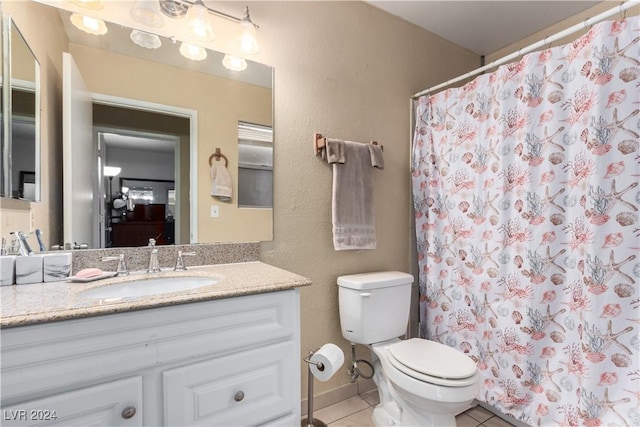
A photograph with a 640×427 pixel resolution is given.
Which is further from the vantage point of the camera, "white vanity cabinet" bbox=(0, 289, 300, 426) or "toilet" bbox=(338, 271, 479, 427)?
"toilet" bbox=(338, 271, 479, 427)

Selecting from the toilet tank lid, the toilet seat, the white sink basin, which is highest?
the white sink basin

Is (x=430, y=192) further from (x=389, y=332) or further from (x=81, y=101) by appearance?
(x=81, y=101)

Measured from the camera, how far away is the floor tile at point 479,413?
1.74 metres

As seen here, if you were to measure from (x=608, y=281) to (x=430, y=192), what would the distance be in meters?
0.97

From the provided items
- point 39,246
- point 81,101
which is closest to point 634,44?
point 81,101

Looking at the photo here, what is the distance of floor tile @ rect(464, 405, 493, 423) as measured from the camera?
1.74 metres

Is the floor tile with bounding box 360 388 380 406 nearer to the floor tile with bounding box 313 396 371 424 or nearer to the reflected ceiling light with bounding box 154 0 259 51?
the floor tile with bounding box 313 396 371 424

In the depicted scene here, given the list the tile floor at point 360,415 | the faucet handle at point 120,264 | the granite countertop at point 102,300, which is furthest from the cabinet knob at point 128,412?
the tile floor at point 360,415

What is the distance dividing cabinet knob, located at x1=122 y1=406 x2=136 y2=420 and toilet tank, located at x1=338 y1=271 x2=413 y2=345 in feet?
3.59

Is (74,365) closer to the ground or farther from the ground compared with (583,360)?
farther from the ground

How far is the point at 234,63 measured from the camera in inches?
61.2

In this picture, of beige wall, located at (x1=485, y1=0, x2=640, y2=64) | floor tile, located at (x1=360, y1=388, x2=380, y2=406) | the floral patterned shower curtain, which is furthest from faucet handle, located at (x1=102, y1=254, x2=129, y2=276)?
beige wall, located at (x1=485, y1=0, x2=640, y2=64)

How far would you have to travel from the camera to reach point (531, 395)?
5.13ft

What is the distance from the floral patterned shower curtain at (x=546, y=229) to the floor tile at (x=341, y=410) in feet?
2.03
